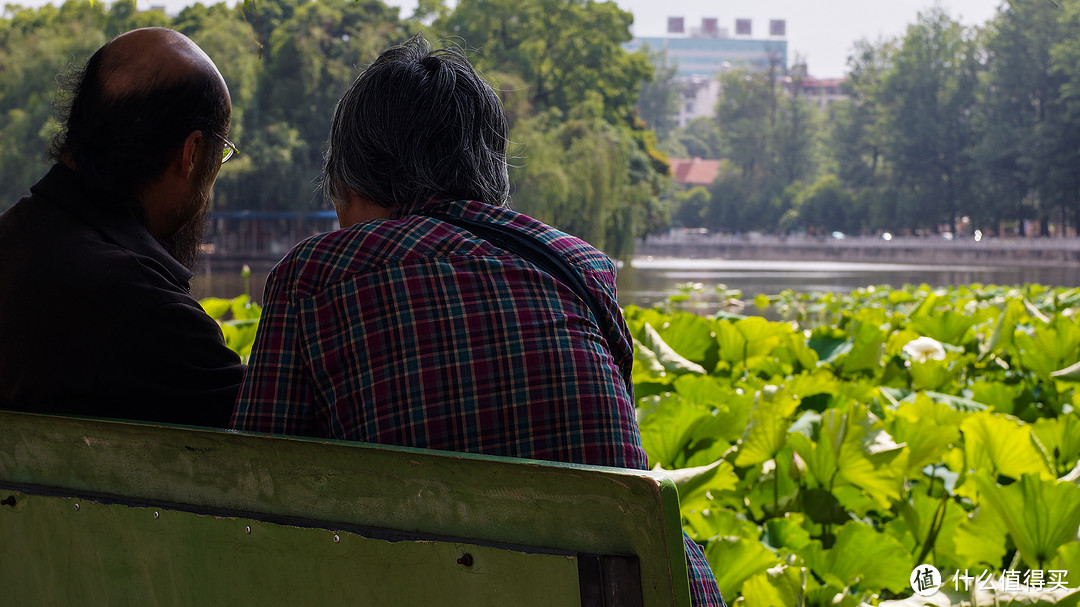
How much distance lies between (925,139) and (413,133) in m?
50.3

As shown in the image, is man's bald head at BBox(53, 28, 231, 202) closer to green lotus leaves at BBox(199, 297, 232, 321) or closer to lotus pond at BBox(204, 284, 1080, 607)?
lotus pond at BBox(204, 284, 1080, 607)

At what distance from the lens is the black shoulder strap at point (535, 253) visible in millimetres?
970

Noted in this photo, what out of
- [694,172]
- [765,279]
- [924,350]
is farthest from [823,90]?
[924,350]

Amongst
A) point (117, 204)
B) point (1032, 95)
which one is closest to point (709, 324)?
point (117, 204)

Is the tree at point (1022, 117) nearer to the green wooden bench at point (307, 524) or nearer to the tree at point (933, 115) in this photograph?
the tree at point (933, 115)

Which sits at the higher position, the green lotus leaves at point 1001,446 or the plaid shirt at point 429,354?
the plaid shirt at point 429,354

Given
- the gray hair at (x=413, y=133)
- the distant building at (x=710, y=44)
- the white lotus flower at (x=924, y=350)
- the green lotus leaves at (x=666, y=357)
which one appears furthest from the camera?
the distant building at (x=710, y=44)

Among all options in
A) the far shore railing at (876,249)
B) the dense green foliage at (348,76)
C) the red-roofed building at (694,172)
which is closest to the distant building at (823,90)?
the red-roofed building at (694,172)

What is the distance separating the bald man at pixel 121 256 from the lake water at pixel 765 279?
13.1 m

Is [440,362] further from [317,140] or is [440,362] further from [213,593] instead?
[317,140]

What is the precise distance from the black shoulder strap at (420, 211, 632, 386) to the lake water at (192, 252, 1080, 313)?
521 inches

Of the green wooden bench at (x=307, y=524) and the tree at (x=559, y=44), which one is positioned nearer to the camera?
the green wooden bench at (x=307, y=524)

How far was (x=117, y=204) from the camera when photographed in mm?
1234

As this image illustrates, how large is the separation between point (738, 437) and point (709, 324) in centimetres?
70
